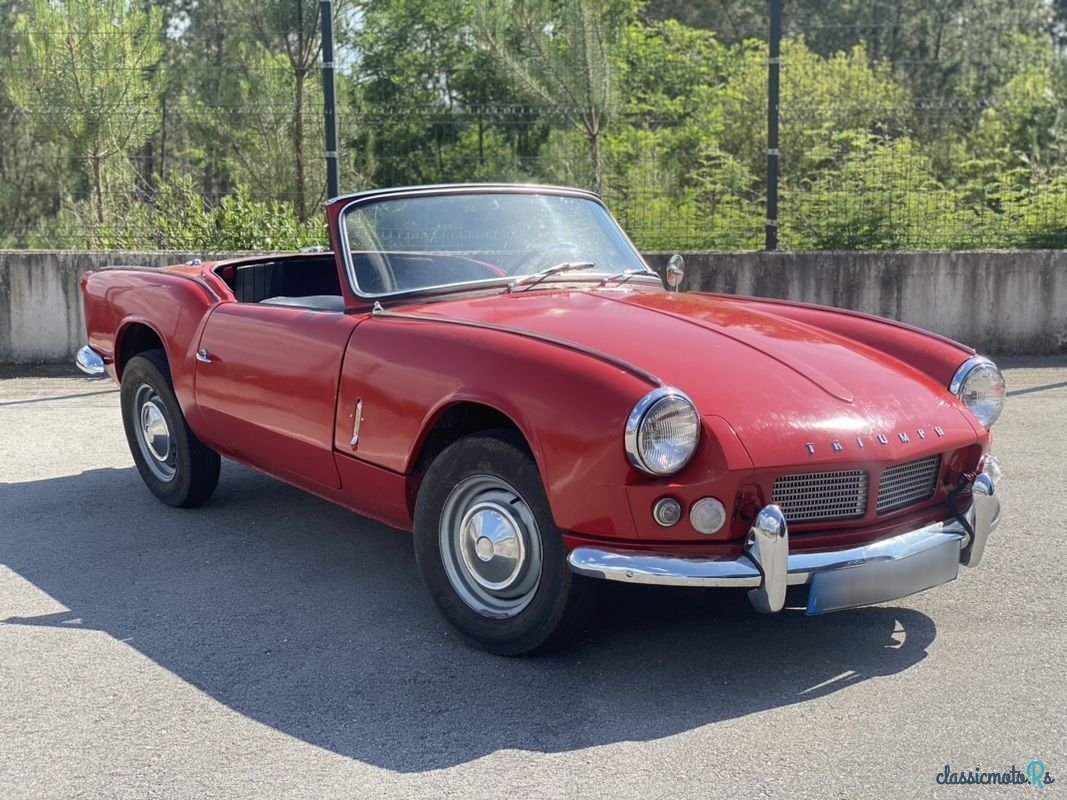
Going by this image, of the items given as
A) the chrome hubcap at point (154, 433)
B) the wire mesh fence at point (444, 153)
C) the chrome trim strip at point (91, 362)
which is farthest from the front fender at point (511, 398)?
the wire mesh fence at point (444, 153)

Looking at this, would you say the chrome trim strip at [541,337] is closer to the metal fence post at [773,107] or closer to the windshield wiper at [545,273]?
the windshield wiper at [545,273]

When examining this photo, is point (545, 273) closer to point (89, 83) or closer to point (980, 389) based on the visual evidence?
point (980, 389)

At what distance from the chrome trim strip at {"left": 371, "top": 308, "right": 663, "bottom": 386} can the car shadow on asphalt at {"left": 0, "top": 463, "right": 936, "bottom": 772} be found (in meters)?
0.91

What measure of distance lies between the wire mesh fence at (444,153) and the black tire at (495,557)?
21.2 ft

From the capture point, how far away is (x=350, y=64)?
15234 millimetres

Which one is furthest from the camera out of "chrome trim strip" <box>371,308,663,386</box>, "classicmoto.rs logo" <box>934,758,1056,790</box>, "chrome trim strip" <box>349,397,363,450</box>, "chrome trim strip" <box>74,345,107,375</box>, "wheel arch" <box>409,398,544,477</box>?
"chrome trim strip" <box>74,345,107,375</box>

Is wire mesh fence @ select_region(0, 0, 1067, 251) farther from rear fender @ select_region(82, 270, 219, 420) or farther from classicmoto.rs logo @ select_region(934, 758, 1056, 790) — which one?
classicmoto.rs logo @ select_region(934, 758, 1056, 790)

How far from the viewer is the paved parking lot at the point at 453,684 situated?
295cm

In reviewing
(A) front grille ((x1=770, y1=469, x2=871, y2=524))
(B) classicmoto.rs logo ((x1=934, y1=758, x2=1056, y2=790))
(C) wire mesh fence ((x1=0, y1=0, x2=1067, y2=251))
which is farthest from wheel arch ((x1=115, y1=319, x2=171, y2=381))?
(C) wire mesh fence ((x1=0, y1=0, x2=1067, y2=251))

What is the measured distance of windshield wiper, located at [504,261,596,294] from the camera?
4.55m

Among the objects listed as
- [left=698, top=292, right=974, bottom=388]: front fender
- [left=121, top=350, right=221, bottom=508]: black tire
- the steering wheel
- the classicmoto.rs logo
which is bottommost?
the classicmoto.rs logo

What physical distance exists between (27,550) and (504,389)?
8.22ft

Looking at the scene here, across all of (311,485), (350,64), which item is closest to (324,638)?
(311,485)

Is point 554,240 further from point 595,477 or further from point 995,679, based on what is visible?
point 995,679
